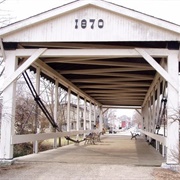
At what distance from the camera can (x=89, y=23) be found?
7.98 meters

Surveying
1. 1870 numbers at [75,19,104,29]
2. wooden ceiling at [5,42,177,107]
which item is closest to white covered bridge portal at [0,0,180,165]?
1870 numbers at [75,19,104,29]

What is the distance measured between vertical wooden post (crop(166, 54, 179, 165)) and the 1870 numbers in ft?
6.74

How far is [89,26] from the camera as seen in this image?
798 cm

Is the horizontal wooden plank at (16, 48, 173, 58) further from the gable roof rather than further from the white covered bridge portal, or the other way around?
the gable roof

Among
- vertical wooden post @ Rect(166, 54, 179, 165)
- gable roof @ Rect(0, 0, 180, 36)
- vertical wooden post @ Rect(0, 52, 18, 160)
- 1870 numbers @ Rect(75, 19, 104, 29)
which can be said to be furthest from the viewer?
1870 numbers @ Rect(75, 19, 104, 29)

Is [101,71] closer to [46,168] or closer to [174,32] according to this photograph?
[174,32]

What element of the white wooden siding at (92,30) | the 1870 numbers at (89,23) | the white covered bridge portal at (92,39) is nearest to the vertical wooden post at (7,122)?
the white covered bridge portal at (92,39)

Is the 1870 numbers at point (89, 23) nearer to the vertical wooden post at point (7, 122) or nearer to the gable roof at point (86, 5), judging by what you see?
the gable roof at point (86, 5)

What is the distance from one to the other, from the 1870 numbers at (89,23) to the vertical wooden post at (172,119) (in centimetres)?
206

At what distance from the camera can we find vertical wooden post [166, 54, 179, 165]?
7.40 meters

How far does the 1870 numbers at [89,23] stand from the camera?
795 centimetres

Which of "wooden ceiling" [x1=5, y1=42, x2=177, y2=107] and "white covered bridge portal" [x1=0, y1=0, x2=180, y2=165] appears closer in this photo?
"white covered bridge portal" [x1=0, y1=0, x2=180, y2=165]

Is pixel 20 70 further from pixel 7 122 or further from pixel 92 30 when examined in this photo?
pixel 92 30

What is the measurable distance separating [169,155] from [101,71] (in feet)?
16.9
